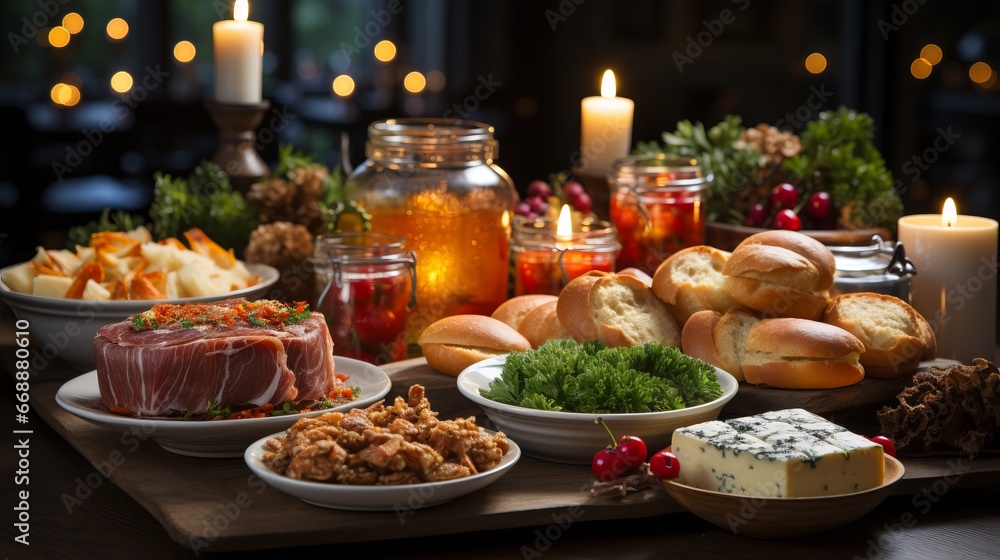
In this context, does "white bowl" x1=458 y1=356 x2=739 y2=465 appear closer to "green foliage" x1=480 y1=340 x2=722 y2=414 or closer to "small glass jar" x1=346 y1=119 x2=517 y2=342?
"green foliage" x1=480 y1=340 x2=722 y2=414

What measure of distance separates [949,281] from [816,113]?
324cm

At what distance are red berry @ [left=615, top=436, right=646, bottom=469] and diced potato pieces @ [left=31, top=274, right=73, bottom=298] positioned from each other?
1160 millimetres

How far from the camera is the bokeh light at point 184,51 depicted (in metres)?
5.67

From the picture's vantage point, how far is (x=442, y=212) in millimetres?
2303

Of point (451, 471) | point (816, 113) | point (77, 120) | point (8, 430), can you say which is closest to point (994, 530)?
point (451, 471)

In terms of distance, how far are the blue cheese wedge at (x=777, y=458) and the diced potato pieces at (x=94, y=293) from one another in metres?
1.15

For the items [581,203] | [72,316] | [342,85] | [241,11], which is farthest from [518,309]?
[342,85]

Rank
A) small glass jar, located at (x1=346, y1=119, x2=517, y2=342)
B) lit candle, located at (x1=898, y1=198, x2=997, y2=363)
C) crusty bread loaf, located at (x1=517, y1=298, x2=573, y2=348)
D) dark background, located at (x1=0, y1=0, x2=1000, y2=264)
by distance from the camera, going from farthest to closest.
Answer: dark background, located at (x1=0, y1=0, x2=1000, y2=264)
small glass jar, located at (x1=346, y1=119, x2=517, y2=342)
lit candle, located at (x1=898, y1=198, x2=997, y2=363)
crusty bread loaf, located at (x1=517, y1=298, x2=573, y2=348)

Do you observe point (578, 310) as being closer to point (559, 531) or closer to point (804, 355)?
point (804, 355)

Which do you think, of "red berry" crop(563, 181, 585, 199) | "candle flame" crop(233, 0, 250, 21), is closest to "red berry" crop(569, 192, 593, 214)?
"red berry" crop(563, 181, 585, 199)

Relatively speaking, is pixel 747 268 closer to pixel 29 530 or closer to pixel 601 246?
pixel 601 246

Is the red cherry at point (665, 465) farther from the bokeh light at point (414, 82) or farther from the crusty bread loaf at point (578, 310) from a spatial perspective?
the bokeh light at point (414, 82)

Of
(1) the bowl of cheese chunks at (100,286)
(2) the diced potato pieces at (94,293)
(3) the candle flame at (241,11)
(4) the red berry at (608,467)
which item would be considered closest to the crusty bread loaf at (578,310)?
(4) the red berry at (608,467)

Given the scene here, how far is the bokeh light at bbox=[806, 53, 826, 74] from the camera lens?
16.6 ft
